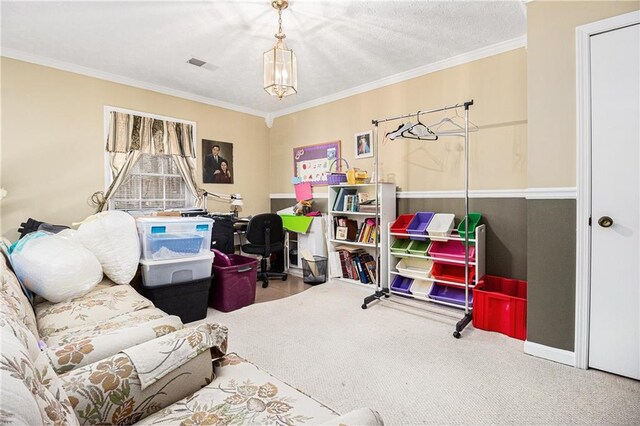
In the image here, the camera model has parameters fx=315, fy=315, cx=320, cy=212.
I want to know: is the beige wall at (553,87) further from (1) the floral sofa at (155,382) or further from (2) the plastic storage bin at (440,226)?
(1) the floral sofa at (155,382)

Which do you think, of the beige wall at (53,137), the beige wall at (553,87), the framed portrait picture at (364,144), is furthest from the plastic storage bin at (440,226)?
the beige wall at (53,137)

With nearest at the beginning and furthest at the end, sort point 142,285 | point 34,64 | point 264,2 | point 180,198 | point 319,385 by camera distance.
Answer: point 319,385 → point 264,2 → point 142,285 → point 34,64 → point 180,198

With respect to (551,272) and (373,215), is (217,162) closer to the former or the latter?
(373,215)

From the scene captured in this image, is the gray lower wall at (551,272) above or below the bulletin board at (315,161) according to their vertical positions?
below

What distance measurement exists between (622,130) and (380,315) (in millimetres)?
2136

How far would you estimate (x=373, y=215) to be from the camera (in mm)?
3611

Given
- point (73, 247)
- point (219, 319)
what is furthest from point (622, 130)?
point (73, 247)

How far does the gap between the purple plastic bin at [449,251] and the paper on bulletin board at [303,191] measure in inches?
79.7

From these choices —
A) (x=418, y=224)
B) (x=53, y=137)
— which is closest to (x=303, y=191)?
(x=418, y=224)

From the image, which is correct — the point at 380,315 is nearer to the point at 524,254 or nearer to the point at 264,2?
the point at 524,254

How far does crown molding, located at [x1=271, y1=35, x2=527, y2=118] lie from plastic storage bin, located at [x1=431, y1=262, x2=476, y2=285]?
2.03m

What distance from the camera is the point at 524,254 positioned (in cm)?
281

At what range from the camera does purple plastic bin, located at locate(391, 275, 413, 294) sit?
330cm

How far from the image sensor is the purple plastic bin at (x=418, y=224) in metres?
3.13
